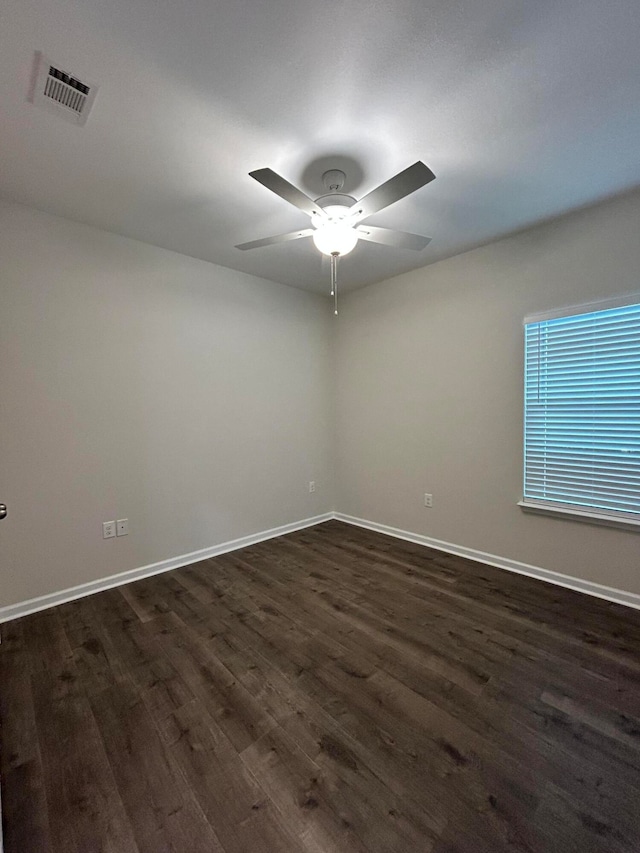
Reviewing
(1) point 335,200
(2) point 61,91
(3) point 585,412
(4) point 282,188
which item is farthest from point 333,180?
(3) point 585,412

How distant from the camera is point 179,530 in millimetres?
2996

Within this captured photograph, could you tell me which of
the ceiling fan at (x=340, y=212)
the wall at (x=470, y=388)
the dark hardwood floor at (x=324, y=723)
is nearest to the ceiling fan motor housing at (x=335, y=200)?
the ceiling fan at (x=340, y=212)

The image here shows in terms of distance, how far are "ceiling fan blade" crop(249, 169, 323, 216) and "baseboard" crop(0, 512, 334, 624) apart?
9.07 feet

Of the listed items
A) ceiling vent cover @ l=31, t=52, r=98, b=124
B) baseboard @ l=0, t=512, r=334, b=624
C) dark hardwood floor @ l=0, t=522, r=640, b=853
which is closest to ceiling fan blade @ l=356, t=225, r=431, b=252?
ceiling vent cover @ l=31, t=52, r=98, b=124

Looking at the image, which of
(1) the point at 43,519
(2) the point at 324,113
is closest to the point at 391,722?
(1) the point at 43,519

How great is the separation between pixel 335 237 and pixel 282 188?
1.43 feet

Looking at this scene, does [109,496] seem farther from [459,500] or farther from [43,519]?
[459,500]

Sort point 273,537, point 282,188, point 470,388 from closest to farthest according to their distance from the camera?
point 282,188
point 470,388
point 273,537

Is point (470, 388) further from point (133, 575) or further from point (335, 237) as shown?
point (133, 575)

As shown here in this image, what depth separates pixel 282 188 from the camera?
60.7 inches

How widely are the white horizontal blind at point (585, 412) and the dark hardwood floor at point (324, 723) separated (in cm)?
74

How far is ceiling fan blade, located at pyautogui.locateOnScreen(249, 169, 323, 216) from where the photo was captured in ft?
4.73

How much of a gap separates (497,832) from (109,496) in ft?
8.93

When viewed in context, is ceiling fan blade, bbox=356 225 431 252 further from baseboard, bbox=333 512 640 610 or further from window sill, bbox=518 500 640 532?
baseboard, bbox=333 512 640 610
